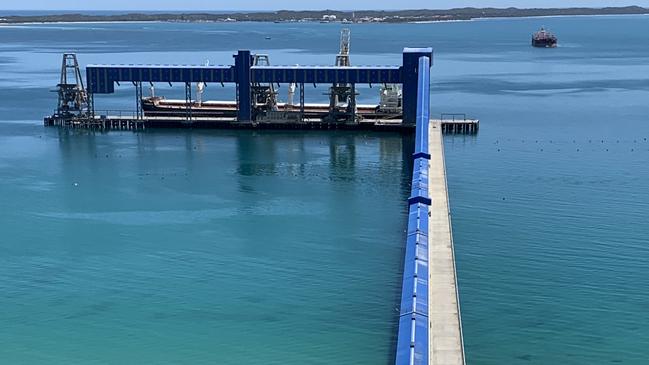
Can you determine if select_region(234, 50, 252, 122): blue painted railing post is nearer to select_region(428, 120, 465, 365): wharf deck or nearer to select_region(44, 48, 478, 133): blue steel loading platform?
select_region(44, 48, 478, 133): blue steel loading platform

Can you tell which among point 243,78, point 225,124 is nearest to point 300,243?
point 243,78

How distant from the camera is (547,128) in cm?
8356

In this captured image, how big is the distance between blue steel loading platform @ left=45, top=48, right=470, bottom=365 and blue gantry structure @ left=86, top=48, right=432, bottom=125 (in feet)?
0.29

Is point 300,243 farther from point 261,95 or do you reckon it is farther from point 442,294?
point 261,95

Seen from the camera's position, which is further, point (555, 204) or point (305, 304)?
point (555, 204)

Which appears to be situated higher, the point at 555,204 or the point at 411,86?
the point at 411,86

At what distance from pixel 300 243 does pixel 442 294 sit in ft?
43.1

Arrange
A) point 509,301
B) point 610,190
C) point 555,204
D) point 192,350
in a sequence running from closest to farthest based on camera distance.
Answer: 1. point 192,350
2. point 509,301
3. point 555,204
4. point 610,190

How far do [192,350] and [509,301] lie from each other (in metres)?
13.2

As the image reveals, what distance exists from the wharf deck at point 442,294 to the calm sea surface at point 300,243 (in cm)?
135

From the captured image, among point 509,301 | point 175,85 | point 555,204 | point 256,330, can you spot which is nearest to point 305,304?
point 256,330

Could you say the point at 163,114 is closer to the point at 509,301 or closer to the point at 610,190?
the point at 610,190

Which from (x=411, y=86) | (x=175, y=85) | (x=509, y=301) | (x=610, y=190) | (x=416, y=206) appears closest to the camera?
(x=509, y=301)

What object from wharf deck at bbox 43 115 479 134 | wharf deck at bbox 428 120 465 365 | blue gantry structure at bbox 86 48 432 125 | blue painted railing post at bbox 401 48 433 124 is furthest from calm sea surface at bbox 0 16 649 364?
blue gantry structure at bbox 86 48 432 125
